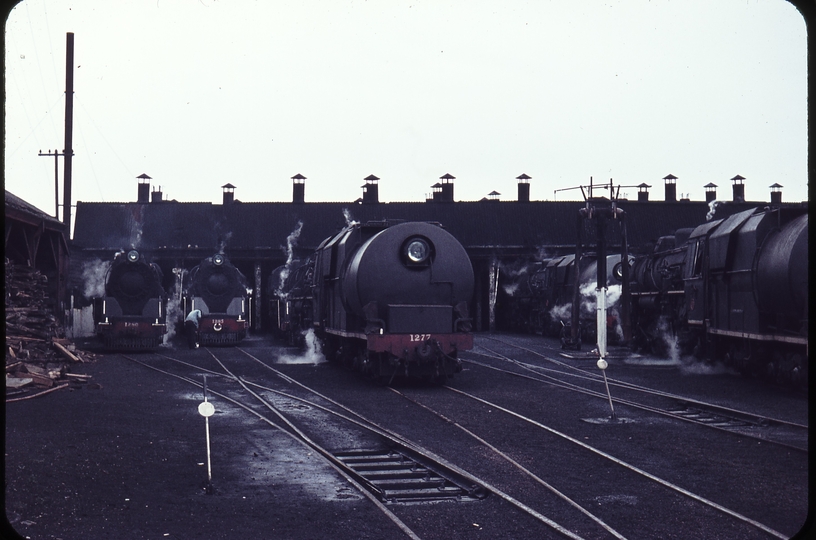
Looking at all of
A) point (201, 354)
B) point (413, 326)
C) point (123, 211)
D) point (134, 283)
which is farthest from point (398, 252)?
point (123, 211)

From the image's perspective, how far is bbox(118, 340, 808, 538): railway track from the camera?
7102mm

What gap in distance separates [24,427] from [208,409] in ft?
15.7

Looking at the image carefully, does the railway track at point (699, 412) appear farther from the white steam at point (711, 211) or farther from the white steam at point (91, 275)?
the white steam at point (91, 275)

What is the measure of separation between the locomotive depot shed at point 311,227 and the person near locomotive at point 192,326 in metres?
15.9

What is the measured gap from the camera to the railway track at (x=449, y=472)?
23.3 feet

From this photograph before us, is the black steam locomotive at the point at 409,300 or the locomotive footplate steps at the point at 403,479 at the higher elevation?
the black steam locomotive at the point at 409,300

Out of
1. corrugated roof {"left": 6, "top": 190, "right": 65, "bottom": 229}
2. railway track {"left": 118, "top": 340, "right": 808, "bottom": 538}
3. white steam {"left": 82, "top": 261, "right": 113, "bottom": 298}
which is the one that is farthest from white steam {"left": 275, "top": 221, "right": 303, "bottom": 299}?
railway track {"left": 118, "top": 340, "right": 808, "bottom": 538}

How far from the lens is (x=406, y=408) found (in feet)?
46.0

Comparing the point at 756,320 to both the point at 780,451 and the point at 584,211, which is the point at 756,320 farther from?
the point at 584,211

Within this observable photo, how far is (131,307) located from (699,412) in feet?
67.3

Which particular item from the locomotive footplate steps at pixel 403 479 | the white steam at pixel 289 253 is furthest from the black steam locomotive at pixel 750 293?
the white steam at pixel 289 253

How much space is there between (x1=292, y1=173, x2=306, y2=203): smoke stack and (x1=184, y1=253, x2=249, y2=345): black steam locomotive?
26670mm

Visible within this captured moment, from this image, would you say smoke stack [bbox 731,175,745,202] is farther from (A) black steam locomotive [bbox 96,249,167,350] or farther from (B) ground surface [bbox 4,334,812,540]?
(B) ground surface [bbox 4,334,812,540]

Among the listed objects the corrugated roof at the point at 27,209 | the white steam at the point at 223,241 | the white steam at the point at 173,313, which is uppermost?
the white steam at the point at 223,241
